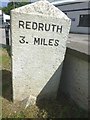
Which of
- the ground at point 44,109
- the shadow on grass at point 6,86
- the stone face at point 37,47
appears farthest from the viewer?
the shadow on grass at point 6,86

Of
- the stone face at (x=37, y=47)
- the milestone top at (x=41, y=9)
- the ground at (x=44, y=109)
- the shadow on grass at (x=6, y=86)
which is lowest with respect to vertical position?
the ground at (x=44, y=109)

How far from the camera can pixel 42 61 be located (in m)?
4.69

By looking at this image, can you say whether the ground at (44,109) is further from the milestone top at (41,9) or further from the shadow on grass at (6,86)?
the milestone top at (41,9)

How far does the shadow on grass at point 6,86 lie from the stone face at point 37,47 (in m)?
0.35

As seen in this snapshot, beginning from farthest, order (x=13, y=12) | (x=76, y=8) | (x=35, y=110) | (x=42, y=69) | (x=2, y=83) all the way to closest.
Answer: (x=76, y=8) → (x=2, y=83) → (x=42, y=69) → (x=35, y=110) → (x=13, y=12)

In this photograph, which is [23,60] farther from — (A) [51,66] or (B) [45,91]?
(B) [45,91]

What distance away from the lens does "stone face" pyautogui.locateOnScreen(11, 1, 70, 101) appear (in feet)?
14.3

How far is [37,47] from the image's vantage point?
4578 mm

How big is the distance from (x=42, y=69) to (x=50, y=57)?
334 millimetres

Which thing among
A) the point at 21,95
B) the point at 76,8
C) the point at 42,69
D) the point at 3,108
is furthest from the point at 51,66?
the point at 76,8

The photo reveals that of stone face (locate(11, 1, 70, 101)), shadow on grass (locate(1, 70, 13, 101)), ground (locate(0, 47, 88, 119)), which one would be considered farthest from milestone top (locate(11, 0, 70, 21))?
shadow on grass (locate(1, 70, 13, 101))

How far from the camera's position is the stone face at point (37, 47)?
435cm

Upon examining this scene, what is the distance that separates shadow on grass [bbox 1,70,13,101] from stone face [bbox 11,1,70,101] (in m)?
0.35

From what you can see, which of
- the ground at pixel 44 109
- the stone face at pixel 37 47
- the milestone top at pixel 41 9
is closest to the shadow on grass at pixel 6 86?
the ground at pixel 44 109
